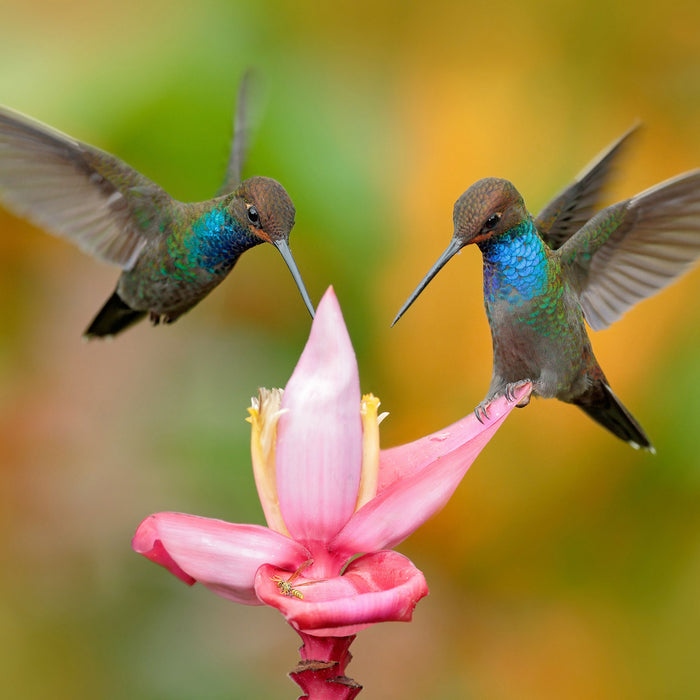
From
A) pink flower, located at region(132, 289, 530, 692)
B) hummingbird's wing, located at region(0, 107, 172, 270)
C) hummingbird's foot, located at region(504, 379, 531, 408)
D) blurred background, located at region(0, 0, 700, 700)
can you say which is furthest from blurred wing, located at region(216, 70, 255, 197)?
pink flower, located at region(132, 289, 530, 692)

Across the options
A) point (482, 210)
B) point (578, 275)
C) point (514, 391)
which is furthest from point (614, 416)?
point (482, 210)

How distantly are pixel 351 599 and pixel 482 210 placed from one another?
0.29 metres

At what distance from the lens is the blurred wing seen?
1067mm

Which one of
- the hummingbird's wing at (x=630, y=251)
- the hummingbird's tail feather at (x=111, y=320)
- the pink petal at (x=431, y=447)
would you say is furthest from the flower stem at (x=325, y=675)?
the hummingbird's tail feather at (x=111, y=320)

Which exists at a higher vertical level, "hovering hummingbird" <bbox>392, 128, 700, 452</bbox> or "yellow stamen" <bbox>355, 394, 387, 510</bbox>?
"hovering hummingbird" <bbox>392, 128, 700, 452</bbox>

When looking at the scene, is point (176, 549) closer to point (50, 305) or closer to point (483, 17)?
point (50, 305)

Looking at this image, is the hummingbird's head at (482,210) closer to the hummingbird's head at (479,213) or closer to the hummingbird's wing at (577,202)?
the hummingbird's head at (479,213)

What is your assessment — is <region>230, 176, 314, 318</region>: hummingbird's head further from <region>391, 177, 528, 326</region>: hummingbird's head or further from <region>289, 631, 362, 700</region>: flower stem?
<region>289, 631, 362, 700</region>: flower stem

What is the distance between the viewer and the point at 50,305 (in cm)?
163

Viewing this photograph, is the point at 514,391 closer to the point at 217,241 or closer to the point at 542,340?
the point at 542,340

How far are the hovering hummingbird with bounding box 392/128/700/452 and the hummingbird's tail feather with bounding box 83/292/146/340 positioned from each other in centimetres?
43

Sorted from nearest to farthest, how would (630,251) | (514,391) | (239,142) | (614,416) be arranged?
(514,391), (630,251), (614,416), (239,142)

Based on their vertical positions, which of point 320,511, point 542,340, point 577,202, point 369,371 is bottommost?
point 369,371

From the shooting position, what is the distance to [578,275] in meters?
0.89
